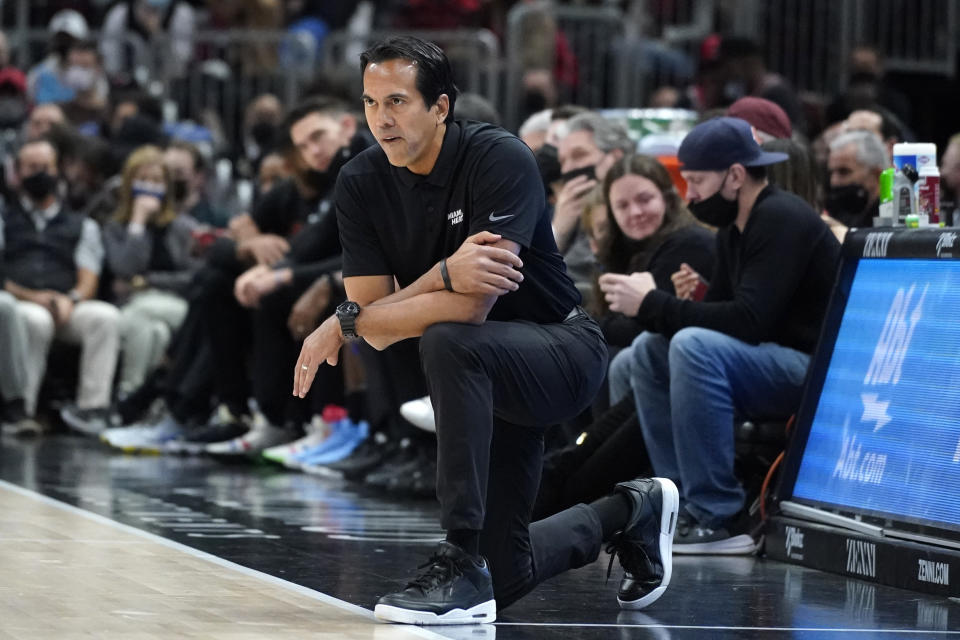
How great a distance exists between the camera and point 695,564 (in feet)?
18.2

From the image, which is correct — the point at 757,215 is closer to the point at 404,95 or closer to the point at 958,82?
the point at 404,95

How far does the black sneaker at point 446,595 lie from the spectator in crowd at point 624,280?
1.92 m

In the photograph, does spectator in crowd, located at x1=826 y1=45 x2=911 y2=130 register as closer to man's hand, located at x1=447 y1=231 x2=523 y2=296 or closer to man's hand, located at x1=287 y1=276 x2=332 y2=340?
man's hand, located at x1=287 y1=276 x2=332 y2=340

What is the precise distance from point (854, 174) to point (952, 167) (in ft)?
3.48

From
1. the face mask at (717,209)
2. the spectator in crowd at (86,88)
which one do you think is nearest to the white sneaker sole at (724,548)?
the face mask at (717,209)

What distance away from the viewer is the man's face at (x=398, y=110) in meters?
4.34

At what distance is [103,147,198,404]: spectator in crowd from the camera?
10.6 meters

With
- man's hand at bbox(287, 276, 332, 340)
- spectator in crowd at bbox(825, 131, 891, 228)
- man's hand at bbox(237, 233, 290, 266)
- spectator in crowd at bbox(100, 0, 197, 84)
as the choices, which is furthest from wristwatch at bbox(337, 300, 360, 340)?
spectator in crowd at bbox(100, 0, 197, 84)

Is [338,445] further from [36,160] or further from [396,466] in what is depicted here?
[36,160]

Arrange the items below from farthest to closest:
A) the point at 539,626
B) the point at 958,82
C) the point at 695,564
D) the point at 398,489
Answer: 1. the point at 958,82
2. the point at 398,489
3. the point at 695,564
4. the point at 539,626

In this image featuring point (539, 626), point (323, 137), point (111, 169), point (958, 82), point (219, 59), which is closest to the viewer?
point (539, 626)

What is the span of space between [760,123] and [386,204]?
279 cm

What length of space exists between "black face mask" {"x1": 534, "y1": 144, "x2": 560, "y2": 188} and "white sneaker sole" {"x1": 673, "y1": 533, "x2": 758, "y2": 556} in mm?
2153

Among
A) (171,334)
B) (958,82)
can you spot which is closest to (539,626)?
(171,334)
